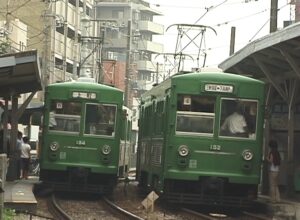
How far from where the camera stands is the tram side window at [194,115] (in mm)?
15492

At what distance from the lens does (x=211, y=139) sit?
15.5m

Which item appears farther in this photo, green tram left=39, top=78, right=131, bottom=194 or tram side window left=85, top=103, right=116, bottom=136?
tram side window left=85, top=103, right=116, bottom=136

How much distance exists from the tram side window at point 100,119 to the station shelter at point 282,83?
3.77 metres

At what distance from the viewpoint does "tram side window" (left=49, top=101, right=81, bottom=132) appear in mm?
18250

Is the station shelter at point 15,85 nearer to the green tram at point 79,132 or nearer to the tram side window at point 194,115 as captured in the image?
the green tram at point 79,132

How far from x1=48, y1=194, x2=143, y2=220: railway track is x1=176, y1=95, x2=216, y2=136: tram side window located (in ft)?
7.34

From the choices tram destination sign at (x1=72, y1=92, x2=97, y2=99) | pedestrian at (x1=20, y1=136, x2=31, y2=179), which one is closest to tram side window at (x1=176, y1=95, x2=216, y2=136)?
tram destination sign at (x1=72, y1=92, x2=97, y2=99)

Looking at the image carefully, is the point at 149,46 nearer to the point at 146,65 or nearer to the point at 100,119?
the point at 146,65

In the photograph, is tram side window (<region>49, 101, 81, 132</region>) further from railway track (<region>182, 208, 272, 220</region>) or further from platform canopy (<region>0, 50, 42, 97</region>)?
railway track (<region>182, 208, 272, 220</region>)

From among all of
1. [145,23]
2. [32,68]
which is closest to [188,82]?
[32,68]

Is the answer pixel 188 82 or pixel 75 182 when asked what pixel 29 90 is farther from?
pixel 188 82

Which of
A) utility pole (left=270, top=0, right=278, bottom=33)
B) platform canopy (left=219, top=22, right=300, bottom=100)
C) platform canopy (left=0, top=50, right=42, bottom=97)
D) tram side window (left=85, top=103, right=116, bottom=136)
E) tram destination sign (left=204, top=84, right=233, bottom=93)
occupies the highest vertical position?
utility pole (left=270, top=0, right=278, bottom=33)

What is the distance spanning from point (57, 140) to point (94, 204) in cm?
189

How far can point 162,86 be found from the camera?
1741 centimetres
